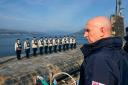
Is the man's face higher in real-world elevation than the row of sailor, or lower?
higher

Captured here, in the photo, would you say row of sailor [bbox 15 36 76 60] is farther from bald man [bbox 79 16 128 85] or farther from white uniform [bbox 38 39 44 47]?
bald man [bbox 79 16 128 85]

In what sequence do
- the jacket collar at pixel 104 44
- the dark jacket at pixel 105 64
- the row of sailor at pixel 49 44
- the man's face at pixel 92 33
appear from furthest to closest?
1. the row of sailor at pixel 49 44
2. the man's face at pixel 92 33
3. the jacket collar at pixel 104 44
4. the dark jacket at pixel 105 64

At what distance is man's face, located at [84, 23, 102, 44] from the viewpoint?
140 inches

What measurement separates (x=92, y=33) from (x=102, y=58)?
45 cm

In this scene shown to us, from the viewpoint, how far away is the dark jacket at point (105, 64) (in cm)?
319

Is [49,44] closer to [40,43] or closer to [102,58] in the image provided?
[40,43]

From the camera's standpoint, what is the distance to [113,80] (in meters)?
3.21

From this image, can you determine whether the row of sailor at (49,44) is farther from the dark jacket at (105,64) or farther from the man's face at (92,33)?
the dark jacket at (105,64)

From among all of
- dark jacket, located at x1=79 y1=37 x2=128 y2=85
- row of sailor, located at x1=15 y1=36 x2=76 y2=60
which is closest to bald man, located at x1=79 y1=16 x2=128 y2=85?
dark jacket, located at x1=79 y1=37 x2=128 y2=85

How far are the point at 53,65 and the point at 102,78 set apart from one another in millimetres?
12131

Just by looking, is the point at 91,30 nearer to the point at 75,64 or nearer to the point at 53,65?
the point at 53,65

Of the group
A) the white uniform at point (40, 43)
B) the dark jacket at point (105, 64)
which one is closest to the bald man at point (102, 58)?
the dark jacket at point (105, 64)

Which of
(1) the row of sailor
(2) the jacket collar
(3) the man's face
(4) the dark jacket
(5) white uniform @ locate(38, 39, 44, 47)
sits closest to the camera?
(4) the dark jacket

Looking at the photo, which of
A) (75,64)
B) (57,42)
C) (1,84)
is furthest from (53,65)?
(57,42)
